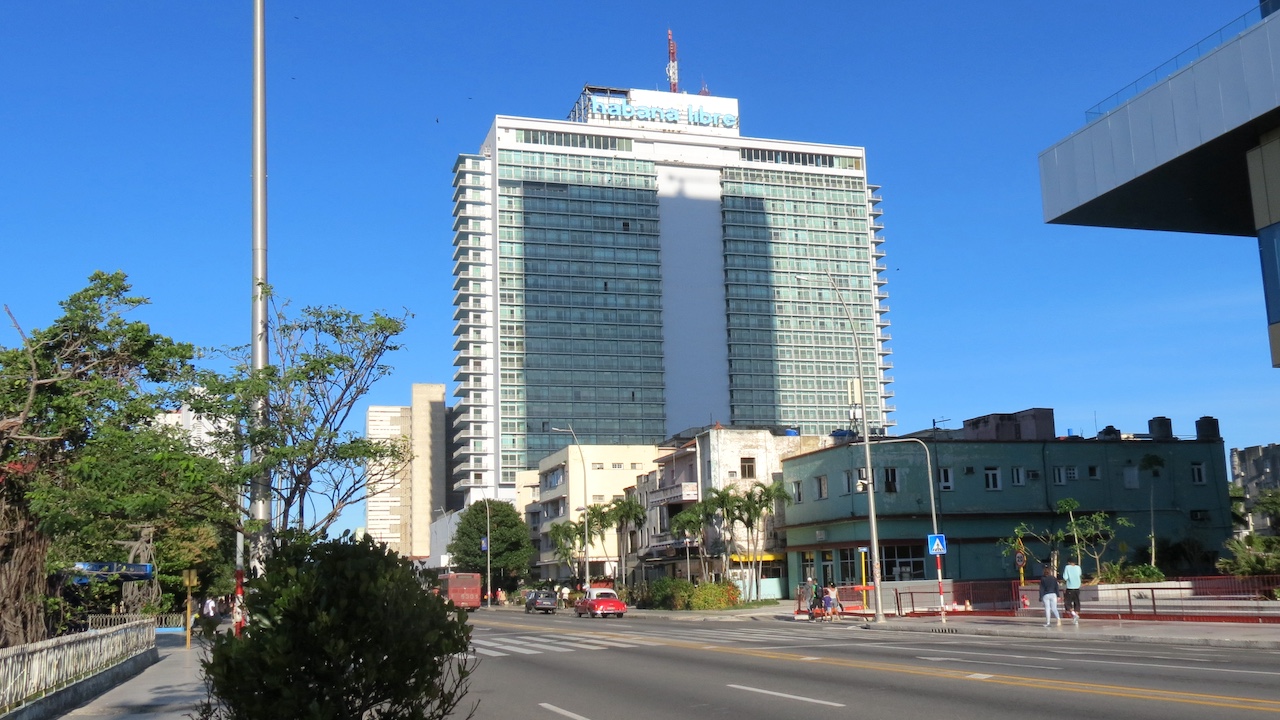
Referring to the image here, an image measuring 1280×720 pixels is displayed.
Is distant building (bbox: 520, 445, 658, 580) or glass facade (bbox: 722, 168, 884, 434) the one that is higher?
glass facade (bbox: 722, 168, 884, 434)

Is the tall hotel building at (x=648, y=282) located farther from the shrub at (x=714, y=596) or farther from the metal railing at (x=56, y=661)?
the metal railing at (x=56, y=661)

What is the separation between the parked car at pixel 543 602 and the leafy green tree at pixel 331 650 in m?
65.5

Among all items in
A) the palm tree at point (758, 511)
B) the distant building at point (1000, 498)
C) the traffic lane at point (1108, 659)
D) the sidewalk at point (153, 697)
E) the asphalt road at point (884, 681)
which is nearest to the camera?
the asphalt road at point (884, 681)

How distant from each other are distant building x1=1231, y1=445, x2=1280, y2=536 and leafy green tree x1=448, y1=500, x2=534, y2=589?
6344 centimetres

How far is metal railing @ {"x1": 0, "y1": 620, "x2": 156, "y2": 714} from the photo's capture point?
1448cm

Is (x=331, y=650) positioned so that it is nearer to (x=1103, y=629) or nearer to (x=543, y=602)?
(x=1103, y=629)

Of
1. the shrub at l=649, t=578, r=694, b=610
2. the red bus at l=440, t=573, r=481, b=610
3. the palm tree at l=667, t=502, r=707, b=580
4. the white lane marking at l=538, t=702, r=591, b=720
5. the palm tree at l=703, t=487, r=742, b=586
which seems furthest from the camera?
the red bus at l=440, t=573, r=481, b=610

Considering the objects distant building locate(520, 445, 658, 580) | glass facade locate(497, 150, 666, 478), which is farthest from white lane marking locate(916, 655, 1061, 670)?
glass facade locate(497, 150, 666, 478)

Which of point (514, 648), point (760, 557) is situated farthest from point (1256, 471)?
point (514, 648)

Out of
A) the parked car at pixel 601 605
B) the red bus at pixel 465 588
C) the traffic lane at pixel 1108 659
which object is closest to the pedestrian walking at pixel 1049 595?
the traffic lane at pixel 1108 659

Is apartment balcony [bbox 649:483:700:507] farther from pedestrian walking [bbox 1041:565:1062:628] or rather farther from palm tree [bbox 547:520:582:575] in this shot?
pedestrian walking [bbox 1041:565:1062:628]

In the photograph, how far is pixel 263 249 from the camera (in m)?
12.8

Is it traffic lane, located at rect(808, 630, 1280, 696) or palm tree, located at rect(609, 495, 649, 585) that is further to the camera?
palm tree, located at rect(609, 495, 649, 585)

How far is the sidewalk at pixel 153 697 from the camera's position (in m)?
16.5
